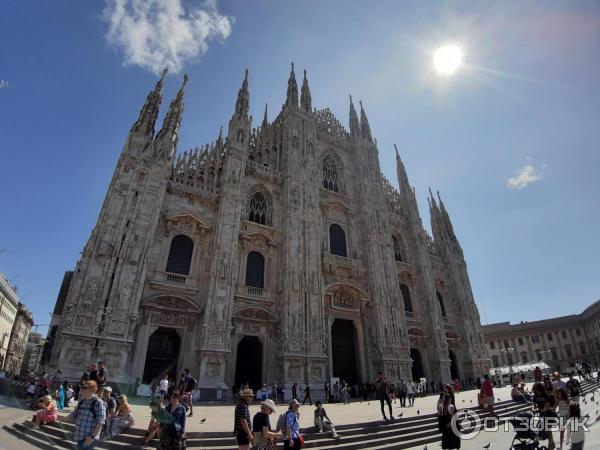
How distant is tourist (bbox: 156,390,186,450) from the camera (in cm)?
430

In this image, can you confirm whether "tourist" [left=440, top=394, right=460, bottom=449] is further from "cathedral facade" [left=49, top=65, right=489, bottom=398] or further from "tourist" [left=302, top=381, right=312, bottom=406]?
"cathedral facade" [left=49, top=65, right=489, bottom=398]

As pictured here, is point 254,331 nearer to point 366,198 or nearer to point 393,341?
point 393,341

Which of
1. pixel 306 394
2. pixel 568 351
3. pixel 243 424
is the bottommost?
pixel 306 394

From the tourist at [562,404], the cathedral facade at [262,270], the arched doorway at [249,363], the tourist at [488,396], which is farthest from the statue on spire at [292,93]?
the tourist at [562,404]

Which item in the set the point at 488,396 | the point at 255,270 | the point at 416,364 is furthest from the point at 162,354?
the point at 416,364

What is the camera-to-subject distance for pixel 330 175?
1138 inches

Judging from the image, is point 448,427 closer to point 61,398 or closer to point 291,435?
point 291,435

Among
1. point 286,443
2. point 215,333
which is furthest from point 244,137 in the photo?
point 286,443

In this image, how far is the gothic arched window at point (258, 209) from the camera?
22.2 metres

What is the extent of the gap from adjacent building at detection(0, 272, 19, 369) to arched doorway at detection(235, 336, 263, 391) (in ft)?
148

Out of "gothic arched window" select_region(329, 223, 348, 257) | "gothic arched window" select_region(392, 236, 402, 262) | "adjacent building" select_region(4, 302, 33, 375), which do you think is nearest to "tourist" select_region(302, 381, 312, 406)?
"gothic arched window" select_region(329, 223, 348, 257)

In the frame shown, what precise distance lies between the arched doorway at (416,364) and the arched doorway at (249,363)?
42.9 ft

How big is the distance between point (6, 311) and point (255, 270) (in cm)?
4872

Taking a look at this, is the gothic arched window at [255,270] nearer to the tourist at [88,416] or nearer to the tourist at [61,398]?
the tourist at [61,398]
